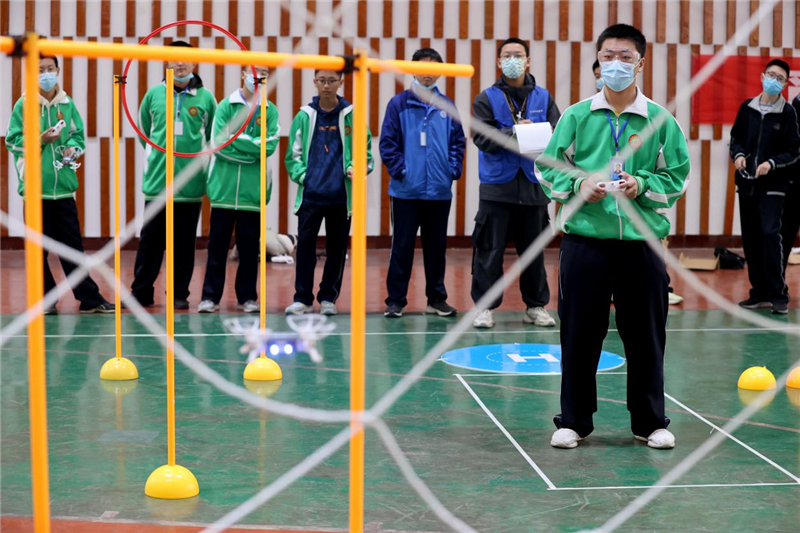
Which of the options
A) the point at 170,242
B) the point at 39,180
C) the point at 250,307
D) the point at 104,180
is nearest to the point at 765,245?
the point at 250,307

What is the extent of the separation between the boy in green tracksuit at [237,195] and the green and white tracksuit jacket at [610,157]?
3063 millimetres

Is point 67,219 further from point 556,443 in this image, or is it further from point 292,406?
point 556,443

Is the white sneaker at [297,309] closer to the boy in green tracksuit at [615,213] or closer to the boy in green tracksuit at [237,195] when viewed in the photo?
the boy in green tracksuit at [237,195]

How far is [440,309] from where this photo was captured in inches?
257

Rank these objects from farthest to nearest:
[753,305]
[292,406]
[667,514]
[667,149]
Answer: [753,305]
[292,406]
[667,149]
[667,514]

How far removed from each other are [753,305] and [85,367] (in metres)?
4.15

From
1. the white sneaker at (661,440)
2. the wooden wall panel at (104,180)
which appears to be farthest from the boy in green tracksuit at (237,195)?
the wooden wall panel at (104,180)

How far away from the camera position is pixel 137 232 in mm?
9680

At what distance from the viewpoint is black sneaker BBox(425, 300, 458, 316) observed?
6500mm

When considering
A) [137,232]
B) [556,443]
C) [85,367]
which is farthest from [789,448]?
[137,232]

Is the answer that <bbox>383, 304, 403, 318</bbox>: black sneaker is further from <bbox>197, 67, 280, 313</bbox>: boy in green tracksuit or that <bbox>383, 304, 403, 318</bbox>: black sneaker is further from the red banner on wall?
the red banner on wall

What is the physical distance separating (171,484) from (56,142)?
3.52 m

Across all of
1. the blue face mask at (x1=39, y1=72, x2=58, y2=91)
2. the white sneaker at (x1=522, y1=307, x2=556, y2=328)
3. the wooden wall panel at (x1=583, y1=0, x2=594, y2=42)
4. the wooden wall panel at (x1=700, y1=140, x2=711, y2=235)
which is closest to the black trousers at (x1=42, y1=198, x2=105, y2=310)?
the blue face mask at (x1=39, y1=72, x2=58, y2=91)

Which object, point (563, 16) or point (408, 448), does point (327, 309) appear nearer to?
point (408, 448)
